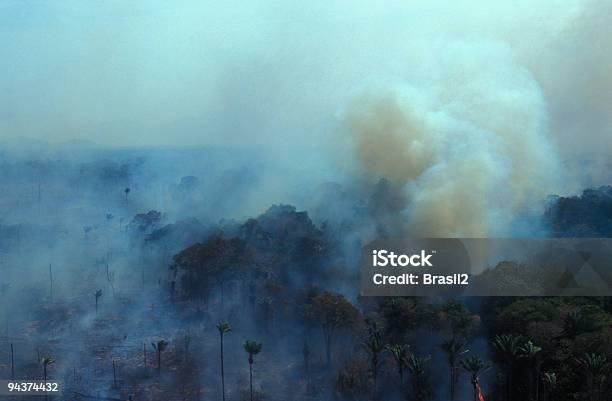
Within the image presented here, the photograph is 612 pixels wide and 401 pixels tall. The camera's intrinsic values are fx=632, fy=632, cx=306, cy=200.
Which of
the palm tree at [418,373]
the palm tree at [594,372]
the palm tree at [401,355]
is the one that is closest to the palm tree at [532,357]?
the palm tree at [594,372]

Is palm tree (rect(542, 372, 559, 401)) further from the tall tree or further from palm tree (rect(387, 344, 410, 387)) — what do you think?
the tall tree

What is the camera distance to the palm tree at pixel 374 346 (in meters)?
34.5

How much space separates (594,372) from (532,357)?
3.22 meters

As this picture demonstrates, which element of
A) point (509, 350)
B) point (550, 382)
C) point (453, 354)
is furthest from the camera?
point (453, 354)

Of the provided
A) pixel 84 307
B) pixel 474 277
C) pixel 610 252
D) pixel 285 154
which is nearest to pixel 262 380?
pixel 474 277

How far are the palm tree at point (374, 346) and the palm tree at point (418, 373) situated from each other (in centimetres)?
188

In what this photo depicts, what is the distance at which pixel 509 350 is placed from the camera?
3231 centimetres

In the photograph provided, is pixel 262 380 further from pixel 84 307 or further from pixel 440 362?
pixel 84 307

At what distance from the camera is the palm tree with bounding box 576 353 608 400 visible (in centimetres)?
2978

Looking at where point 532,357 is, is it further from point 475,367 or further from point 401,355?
point 401,355
